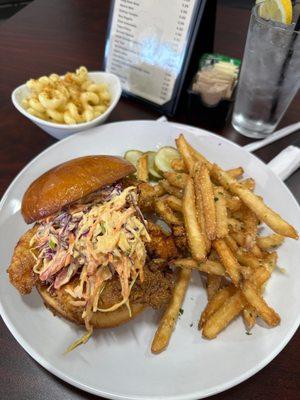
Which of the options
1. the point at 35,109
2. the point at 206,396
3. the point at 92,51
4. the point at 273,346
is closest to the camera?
the point at 206,396

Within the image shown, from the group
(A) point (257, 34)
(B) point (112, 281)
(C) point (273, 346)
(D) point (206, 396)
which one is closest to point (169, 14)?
(A) point (257, 34)

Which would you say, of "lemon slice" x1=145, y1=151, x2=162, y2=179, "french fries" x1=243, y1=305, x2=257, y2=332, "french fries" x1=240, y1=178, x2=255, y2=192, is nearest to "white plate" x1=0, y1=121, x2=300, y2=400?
"french fries" x1=243, y1=305, x2=257, y2=332

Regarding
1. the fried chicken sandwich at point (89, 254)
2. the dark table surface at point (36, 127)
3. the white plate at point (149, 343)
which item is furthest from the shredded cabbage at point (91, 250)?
the dark table surface at point (36, 127)

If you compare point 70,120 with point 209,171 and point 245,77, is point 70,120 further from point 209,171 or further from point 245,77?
point 245,77

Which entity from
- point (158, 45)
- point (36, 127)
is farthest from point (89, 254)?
point (158, 45)

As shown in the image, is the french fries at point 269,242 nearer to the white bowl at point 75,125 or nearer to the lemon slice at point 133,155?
the lemon slice at point 133,155

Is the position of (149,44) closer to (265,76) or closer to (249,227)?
(265,76)
